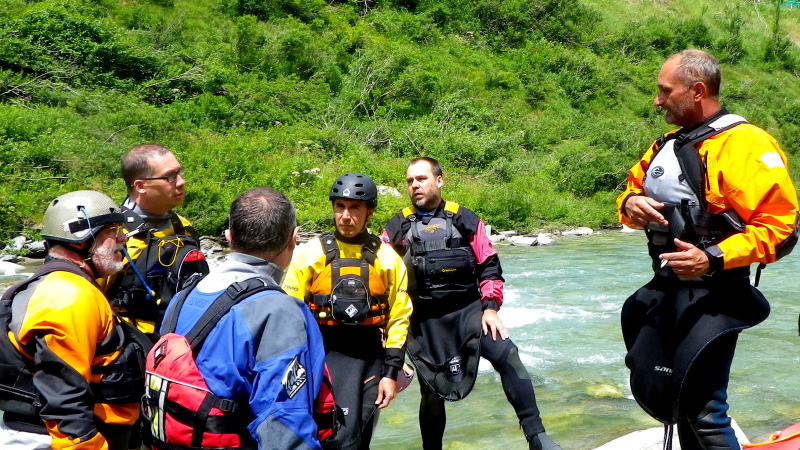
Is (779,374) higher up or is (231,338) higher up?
(231,338)

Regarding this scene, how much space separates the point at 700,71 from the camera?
3.31m

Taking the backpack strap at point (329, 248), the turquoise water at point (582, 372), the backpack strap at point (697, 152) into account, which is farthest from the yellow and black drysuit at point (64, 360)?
the turquoise water at point (582, 372)

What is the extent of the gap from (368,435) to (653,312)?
169 cm

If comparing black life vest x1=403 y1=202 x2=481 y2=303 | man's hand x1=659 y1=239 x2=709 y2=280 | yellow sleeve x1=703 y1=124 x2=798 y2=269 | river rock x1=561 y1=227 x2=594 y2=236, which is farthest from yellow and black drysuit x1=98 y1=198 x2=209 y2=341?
river rock x1=561 y1=227 x2=594 y2=236

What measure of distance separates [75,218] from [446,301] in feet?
8.21

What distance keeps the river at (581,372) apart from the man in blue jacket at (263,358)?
3.24 metres

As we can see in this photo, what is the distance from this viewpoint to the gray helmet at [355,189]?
3.96 m

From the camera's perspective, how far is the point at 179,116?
1861 centimetres

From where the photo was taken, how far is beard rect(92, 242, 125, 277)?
2904 mm

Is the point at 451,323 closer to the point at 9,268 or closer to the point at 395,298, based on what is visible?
the point at 395,298

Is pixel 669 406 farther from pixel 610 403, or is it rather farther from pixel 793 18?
pixel 793 18

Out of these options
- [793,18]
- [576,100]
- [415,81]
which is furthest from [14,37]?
[793,18]

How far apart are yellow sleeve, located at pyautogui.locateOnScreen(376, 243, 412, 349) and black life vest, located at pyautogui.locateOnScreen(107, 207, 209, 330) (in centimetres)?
99

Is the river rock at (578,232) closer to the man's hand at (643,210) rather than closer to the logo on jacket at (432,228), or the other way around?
the logo on jacket at (432,228)
